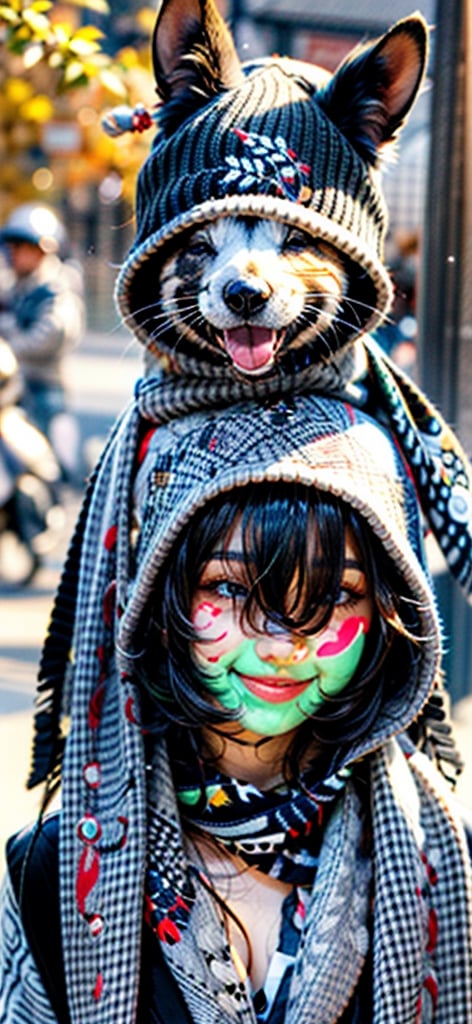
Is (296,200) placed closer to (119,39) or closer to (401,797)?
(401,797)

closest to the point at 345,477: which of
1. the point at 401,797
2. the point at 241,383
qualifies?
the point at 241,383

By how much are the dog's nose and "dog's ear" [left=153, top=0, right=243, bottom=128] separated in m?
0.27

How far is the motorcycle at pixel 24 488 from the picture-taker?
23.7 ft

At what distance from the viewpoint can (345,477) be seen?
1.70 metres

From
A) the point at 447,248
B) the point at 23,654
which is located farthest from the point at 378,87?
the point at 23,654

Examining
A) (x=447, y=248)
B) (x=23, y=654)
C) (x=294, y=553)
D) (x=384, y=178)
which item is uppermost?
(x=447, y=248)

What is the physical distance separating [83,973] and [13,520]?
5.65m

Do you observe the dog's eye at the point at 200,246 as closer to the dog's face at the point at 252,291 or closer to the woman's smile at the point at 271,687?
the dog's face at the point at 252,291

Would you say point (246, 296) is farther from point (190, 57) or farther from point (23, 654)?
point (23, 654)

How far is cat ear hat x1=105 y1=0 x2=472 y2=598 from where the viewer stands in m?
1.66

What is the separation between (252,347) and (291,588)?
0.96 ft

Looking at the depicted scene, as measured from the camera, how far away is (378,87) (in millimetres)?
1702

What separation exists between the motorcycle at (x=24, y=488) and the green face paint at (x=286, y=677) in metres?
5.45

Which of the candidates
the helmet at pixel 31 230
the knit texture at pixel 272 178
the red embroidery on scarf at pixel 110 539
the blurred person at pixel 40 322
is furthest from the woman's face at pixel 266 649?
the helmet at pixel 31 230
